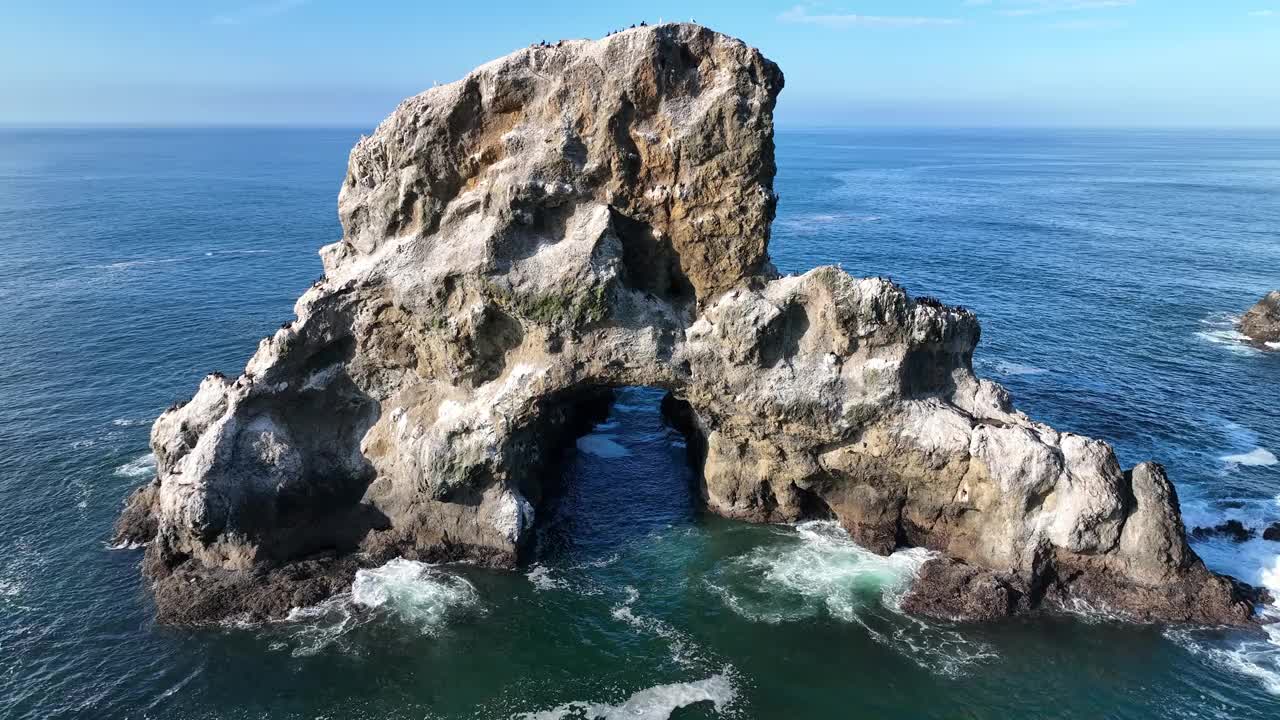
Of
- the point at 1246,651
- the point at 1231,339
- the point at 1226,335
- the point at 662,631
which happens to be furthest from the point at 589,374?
the point at 1226,335

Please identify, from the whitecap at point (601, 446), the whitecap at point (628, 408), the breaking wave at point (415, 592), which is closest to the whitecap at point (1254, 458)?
the whitecap at point (628, 408)

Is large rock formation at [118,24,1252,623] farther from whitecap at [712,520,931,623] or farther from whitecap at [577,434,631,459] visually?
whitecap at [577,434,631,459]

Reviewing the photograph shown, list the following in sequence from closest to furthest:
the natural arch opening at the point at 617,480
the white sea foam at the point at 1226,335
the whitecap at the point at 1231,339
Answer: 1. the natural arch opening at the point at 617,480
2. the whitecap at the point at 1231,339
3. the white sea foam at the point at 1226,335

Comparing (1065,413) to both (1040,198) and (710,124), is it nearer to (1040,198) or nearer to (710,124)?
(710,124)

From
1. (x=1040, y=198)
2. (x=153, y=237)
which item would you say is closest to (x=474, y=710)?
(x=153, y=237)

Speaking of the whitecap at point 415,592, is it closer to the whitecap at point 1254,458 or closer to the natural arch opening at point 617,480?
the natural arch opening at point 617,480

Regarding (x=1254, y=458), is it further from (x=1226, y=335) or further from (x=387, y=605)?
(x=387, y=605)

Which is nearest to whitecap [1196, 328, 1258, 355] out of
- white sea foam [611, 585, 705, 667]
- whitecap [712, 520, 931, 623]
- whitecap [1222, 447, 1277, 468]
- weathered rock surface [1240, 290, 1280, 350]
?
weathered rock surface [1240, 290, 1280, 350]
